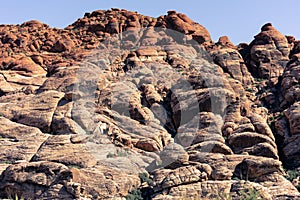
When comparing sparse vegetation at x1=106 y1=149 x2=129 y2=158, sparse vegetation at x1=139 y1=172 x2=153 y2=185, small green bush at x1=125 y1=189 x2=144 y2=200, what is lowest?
small green bush at x1=125 y1=189 x2=144 y2=200

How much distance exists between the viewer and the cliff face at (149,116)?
1344 inches

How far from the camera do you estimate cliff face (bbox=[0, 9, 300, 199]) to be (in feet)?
112

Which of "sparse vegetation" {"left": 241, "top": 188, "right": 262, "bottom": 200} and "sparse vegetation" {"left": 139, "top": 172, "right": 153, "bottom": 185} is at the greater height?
"sparse vegetation" {"left": 139, "top": 172, "right": 153, "bottom": 185}

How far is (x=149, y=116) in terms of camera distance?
4562 cm

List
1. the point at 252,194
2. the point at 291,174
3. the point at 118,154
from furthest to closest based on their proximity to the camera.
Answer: the point at 118,154
the point at 291,174
the point at 252,194

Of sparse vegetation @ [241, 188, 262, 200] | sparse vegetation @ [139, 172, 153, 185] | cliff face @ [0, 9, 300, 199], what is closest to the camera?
sparse vegetation @ [241, 188, 262, 200]

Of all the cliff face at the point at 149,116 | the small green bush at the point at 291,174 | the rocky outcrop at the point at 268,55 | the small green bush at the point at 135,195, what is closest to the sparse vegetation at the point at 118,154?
the cliff face at the point at 149,116

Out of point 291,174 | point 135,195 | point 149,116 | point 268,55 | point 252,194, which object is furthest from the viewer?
point 268,55

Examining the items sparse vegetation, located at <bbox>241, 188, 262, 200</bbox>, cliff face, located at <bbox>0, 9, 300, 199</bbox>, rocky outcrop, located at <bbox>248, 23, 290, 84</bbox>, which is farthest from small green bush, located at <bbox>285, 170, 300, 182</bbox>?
rocky outcrop, located at <bbox>248, 23, 290, 84</bbox>

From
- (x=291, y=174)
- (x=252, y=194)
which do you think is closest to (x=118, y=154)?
(x=252, y=194)

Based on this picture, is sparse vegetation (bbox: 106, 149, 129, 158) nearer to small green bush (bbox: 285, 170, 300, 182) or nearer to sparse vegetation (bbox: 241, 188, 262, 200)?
sparse vegetation (bbox: 241, 188, 262, 200)

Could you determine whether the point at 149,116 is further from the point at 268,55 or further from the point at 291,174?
the point at 268,55

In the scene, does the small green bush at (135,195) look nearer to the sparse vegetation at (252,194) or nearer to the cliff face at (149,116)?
the cliff face at (149,116)

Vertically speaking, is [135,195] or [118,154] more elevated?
[118,154]
